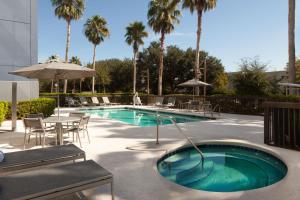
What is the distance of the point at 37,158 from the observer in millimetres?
3857

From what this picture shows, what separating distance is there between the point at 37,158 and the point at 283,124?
577 cm

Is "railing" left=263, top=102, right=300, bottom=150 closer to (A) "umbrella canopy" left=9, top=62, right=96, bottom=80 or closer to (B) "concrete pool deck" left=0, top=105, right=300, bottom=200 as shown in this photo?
(B) "concrete pool deck" left=0, top=105, right=300, bottom=200

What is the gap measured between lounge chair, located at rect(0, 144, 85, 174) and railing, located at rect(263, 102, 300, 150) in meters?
4.99

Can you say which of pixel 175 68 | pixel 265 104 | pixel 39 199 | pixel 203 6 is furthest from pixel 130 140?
pixel 175 68

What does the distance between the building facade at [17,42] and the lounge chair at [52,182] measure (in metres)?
9.99

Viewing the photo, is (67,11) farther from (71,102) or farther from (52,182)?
(52,182)

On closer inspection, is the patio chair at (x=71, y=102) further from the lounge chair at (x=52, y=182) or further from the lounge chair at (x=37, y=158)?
the lounge chair at (x=52, y=182)

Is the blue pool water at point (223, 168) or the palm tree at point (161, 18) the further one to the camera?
the palm tree at point (161, 18)

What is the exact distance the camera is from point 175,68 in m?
38.3

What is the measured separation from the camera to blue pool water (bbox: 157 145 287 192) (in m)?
4.81

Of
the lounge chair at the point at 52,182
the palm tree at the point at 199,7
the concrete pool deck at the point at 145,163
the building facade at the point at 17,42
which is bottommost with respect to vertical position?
the concrete pool deck at the point at 145,163

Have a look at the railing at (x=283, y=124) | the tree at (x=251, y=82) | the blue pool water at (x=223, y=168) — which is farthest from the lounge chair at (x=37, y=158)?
the tree at (x=251, y=82)

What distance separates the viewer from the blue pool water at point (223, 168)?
4812mm

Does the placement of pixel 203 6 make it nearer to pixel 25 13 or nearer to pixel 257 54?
pixel 257 54
